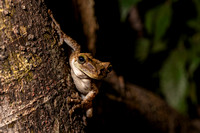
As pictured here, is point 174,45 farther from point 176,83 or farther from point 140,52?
point 176,83

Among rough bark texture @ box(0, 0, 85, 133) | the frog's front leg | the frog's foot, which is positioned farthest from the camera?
the frog's front leg

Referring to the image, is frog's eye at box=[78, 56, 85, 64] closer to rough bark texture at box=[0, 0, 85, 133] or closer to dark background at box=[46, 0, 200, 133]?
rough bark texture at box=[0, 0, 85, 133]

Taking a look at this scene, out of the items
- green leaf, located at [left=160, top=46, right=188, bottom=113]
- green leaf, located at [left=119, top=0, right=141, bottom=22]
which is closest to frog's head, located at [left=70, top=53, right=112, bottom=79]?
green leaf, located at [left=119, top=0, right=141, bottom=22]

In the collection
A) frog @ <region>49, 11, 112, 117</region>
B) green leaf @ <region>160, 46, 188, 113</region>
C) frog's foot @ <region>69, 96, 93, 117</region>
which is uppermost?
frog @ <region>49, 11, 112, 117</region>

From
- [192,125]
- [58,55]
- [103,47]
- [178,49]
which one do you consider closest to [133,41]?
[178,49]

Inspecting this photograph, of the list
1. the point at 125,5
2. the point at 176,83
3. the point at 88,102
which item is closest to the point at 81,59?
the point at 88,102

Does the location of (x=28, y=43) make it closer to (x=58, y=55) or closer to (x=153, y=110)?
(x=58, y=55)

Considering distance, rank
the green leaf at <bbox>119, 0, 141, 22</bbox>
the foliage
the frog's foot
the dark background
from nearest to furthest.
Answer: the frog's foot → the dark background → the green leaf at <bbox>119, 0, 141, 22</bbox> → the foliage
